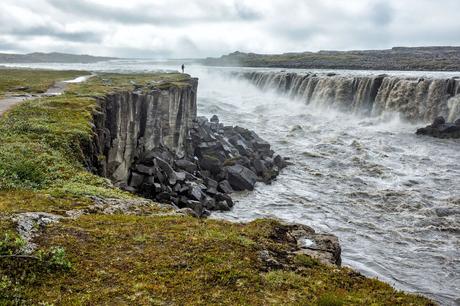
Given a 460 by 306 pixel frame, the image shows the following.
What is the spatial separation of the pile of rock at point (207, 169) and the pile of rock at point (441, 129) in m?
22.2

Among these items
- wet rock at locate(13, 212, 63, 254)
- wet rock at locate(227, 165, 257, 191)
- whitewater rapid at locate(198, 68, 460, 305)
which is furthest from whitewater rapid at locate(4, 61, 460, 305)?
wet rock at locate(13, 212, 63, 254)

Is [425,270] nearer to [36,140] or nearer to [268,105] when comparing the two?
[36,140]

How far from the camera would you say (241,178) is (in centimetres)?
3756

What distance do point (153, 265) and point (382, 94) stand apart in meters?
64.8

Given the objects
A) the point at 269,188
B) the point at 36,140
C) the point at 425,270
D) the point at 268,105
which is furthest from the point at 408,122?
the point at 36,140

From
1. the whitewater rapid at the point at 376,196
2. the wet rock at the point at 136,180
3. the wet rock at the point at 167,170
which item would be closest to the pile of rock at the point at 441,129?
the whitewater rapid at the point at 376,196

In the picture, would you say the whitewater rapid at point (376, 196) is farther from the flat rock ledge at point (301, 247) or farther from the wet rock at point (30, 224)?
the wet rock at point (30, 224)

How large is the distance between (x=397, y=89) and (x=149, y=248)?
206 ft

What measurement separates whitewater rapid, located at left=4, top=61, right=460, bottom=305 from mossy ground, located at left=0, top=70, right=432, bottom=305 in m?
10.9

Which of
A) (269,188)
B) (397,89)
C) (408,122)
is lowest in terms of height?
(269,188)

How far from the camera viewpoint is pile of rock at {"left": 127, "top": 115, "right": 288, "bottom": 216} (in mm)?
29719

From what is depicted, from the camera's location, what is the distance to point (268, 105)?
284ft

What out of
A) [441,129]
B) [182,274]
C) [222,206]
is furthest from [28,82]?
[182,274]

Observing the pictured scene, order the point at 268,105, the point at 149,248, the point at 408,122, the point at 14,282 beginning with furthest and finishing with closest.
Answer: the point at 268,105
the point at 408,122
the point at 149,248
the point at 14,282
